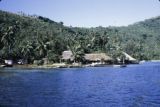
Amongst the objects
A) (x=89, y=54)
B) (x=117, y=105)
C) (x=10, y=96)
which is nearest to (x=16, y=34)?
(x=89, y=54)

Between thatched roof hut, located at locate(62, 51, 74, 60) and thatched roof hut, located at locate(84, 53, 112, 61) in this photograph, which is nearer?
thatched roof hut, located at locate(62, 51, 74, 60)

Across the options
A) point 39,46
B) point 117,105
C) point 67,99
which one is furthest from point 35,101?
point 39,46

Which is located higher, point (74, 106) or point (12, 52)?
point (12, 52)

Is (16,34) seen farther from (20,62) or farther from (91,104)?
(91,104)

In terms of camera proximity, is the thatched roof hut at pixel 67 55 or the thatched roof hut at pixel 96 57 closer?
the thatched roof hut at pixel 67 55

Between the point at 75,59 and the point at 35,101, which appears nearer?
the point at 35,101

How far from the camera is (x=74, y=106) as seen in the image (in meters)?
31.6

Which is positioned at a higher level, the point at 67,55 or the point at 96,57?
the point at 67,55

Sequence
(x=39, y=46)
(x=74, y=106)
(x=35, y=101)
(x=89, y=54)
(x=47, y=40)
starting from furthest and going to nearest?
1. (x=89, y=54)
2. (x=47, y=40)
3. (x=39, y=46)
4. (x=35, y=101)
5. (x=74, y=106)

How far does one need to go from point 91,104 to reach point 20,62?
8584 cm

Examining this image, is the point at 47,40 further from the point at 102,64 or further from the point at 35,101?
the point at 35,101

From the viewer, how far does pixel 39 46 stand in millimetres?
112250

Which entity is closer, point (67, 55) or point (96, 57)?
point (67, 55)

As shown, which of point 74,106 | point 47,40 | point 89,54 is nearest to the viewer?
point 74,106
